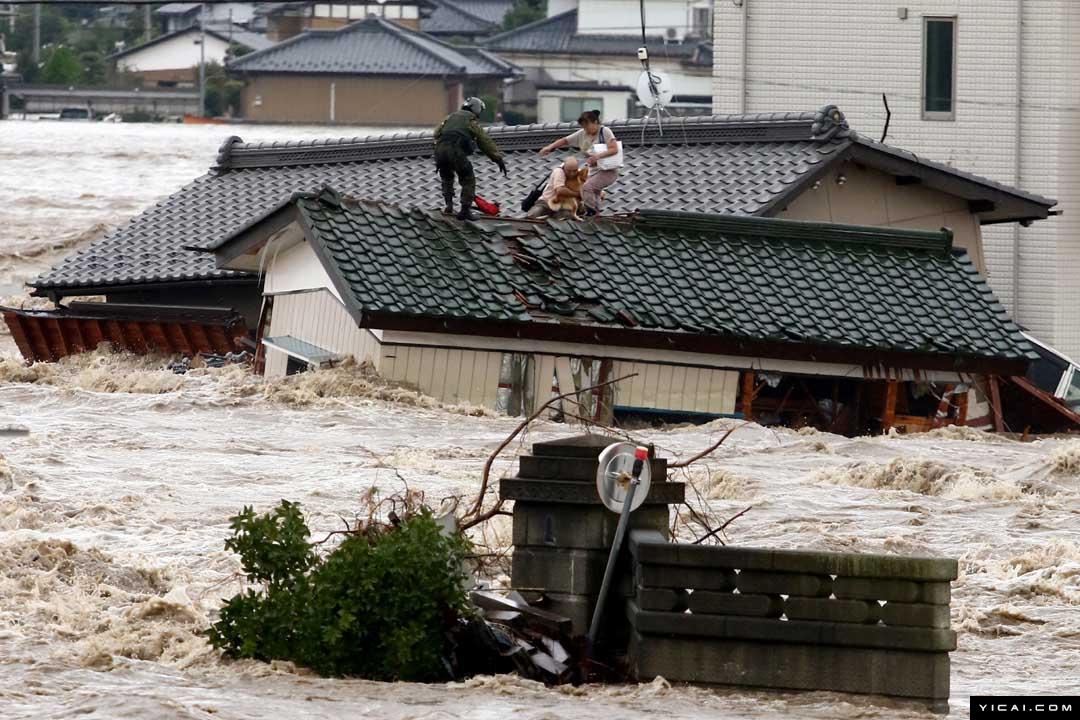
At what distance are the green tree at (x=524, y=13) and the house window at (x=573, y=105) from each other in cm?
962

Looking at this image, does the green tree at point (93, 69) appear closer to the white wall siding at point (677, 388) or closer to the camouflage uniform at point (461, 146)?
the camouflage uniform at point (461, 146)

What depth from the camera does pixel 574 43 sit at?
200ft

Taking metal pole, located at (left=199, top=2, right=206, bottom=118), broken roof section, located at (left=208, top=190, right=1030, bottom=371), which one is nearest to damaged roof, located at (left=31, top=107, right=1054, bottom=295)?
broken roof section, located at (left=208, top=190, right=1030, bottom=371)

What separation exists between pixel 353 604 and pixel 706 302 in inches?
472

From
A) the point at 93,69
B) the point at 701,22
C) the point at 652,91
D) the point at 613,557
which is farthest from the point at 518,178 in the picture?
the point at 93,69

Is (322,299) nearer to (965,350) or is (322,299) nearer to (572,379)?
(572,379)

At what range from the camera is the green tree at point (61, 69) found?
203 ft

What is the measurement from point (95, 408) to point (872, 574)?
12093 millimetres

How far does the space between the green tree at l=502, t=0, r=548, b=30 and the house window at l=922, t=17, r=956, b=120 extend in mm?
34063

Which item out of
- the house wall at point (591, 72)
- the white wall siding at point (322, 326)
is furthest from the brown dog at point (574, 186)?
the house wall at point (591, 72)

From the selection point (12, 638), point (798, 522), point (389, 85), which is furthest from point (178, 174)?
point (12, 638)

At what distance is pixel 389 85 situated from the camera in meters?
57.6

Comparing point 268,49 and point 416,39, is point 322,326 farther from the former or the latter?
point 268,49

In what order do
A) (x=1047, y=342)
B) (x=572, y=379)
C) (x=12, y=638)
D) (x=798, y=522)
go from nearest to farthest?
(x=12, y=638), (x=798, y=522), (x=572, y=379), (x=1047, y=342)
